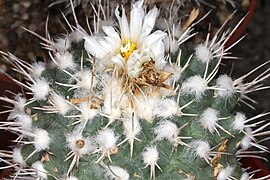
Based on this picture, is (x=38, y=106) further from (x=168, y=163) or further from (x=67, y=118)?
(x=168, y=163)

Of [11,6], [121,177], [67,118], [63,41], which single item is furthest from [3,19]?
[121,177]

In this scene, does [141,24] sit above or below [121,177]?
above

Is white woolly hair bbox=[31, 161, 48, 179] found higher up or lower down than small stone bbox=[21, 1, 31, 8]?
lower down

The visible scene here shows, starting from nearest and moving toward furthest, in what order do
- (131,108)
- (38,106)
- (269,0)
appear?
(131,108) < (38,106) < (269,0)

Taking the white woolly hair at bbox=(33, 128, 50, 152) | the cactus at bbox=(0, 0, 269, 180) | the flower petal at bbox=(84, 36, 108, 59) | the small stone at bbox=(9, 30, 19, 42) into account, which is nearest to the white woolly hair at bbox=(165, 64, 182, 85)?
the cactus at bbox=(0, 0, 269, 180)

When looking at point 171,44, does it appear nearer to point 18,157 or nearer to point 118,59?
point 118,59

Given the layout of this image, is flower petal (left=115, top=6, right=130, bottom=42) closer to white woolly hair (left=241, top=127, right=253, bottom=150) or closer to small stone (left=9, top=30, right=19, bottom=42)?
white woolly hair (left=241, top=127, right=253, bottom=150)

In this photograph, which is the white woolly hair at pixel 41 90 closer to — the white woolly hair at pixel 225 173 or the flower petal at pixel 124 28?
the flower petal at pixel 124 28
